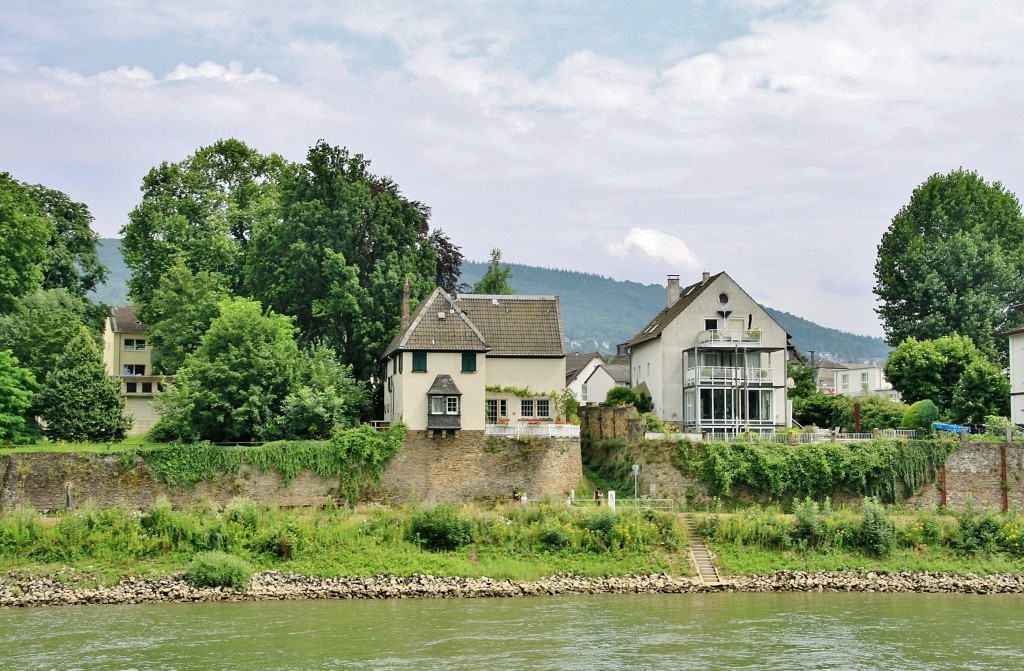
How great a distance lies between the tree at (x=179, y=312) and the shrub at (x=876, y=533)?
28.9 meters

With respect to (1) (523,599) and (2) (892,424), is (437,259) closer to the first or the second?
(2) (892,424)

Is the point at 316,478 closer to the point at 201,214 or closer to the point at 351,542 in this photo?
the point at 351,542

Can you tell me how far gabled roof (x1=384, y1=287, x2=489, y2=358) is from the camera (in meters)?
48.7

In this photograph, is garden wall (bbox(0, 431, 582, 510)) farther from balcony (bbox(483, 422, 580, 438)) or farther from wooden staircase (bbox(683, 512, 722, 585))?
wooden staircase (bbox(683, 512, 722, 585))

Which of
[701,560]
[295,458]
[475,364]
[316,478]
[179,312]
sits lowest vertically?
[701,560]

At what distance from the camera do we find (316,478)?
1839 inches

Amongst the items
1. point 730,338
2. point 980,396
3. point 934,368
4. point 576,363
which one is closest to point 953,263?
point 934,368

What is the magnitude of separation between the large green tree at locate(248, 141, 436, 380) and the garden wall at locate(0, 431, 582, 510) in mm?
8925

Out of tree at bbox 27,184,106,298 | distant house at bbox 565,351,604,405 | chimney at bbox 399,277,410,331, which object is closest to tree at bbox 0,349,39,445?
chimney at bbox 399,277,410,331

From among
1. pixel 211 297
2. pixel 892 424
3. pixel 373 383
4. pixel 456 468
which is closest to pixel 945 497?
pixel 892 424

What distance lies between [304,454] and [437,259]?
→ 1921 cm

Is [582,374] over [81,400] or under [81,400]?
over

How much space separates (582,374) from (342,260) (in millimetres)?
32836

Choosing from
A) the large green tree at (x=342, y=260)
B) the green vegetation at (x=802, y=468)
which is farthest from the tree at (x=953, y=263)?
the large green tree at (x=342, y=260)
